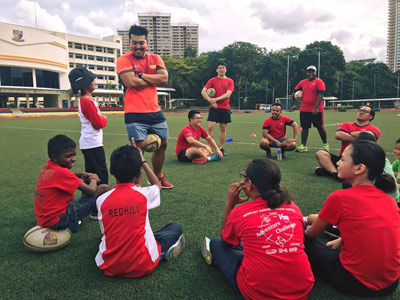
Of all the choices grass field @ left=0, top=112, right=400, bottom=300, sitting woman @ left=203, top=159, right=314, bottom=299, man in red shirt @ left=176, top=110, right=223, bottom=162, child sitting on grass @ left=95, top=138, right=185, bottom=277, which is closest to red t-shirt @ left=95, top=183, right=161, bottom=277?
child sitting on grass @ left=95, top=138, right=185, bottom=277

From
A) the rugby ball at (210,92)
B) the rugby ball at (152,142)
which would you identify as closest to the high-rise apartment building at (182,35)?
the rugby ball at (210,92)

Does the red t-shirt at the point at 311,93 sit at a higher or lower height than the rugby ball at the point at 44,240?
higher

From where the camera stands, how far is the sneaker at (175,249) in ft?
9.36

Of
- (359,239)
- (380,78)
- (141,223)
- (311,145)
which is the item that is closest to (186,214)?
(141,223)

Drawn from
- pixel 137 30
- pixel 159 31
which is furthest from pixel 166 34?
pixel 137 30

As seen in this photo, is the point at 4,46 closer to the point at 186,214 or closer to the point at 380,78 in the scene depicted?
the point at 186,214

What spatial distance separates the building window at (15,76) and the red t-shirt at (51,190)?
6247 centimetres

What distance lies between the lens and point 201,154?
7344mm

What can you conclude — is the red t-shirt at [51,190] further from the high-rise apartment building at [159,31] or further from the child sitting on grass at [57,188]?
the high-rise apartment building at [159,31]

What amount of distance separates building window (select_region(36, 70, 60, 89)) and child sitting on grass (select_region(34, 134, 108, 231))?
64.3m

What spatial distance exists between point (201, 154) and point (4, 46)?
5913 cm

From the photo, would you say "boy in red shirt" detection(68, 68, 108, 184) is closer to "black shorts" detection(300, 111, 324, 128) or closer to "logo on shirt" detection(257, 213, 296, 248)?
"logo on shirt" detection(257, 213, 296, 248)

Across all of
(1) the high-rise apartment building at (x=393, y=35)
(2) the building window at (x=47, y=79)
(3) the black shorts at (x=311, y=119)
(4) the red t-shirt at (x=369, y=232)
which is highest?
(1) the high-rise apartment building at (x=393, y=35)

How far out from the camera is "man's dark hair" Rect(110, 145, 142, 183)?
8.56 ft
